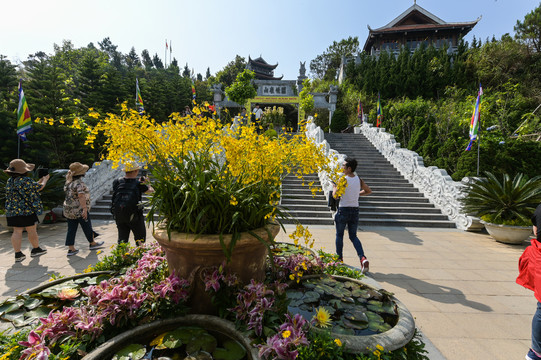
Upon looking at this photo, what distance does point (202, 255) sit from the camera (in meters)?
1.56

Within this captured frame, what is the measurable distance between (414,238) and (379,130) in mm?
8157

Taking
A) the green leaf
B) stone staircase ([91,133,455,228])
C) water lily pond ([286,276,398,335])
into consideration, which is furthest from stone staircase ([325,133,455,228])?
the green leaf

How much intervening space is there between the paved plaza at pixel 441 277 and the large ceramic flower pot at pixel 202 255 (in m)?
1.00

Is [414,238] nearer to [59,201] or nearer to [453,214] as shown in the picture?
[453,214]

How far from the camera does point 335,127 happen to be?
1903 centimetres

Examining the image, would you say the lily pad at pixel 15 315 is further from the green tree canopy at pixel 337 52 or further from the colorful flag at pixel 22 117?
the green tree canopy at pixel 337 52

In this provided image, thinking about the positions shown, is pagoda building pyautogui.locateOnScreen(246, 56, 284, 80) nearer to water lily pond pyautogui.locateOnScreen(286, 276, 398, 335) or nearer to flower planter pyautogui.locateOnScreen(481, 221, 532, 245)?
flower planter pyautogui.locateOnScreen(481, 221, 532, 245)

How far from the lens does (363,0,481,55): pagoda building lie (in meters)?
24.6

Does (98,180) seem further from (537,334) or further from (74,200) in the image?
(537,334)

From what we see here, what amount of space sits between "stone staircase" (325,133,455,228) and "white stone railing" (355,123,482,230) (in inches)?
7.5

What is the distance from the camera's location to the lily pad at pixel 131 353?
4.15 feet

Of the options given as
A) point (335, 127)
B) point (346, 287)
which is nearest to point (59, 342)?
point (346, 287)

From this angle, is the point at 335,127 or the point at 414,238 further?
the point at 335,127

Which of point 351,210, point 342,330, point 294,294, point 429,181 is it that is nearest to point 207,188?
point 294,294
